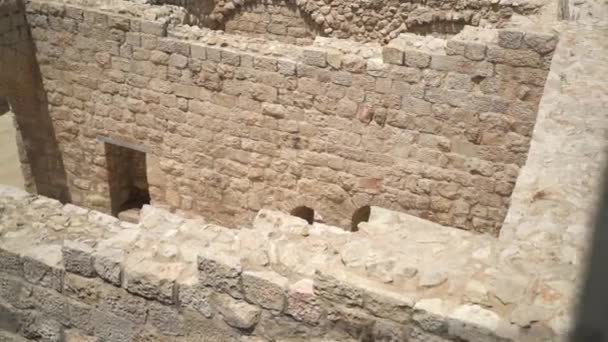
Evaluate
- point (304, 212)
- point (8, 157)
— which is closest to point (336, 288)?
point (304, 212)

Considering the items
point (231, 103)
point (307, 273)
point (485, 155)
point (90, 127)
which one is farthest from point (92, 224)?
point (90, 127)

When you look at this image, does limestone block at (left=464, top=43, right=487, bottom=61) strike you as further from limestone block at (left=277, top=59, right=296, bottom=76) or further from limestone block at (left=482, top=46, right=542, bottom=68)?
limestone block at (left=277, top=59, right=296, bottom=76)

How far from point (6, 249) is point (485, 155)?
14.2ft

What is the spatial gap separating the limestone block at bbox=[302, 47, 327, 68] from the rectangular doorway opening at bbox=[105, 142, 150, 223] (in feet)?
9.43

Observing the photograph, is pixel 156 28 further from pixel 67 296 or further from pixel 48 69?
pixel 67 296

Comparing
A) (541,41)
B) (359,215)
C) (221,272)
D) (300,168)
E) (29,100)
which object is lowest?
(359,215)

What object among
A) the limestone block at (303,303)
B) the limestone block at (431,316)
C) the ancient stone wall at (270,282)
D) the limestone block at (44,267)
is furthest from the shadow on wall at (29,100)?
the limestone block at (431,316)

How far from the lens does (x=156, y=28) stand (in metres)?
6.81

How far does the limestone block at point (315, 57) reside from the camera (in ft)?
20.5

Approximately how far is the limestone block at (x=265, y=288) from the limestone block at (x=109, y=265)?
72 cm

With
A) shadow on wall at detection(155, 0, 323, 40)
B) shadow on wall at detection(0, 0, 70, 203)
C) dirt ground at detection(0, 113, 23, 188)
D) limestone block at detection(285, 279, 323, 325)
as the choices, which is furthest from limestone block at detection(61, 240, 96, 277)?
dirt ground at detection(0, 113, 23, 188)

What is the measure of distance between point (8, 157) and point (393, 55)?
→ 8.22 metres

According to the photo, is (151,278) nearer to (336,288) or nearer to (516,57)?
(336,288)

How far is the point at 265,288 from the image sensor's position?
121 inches
